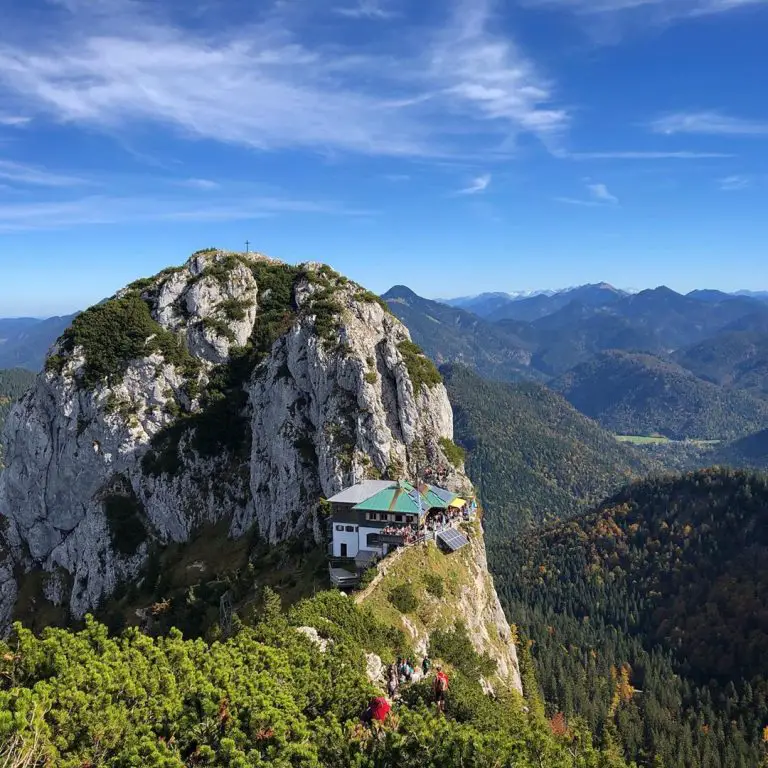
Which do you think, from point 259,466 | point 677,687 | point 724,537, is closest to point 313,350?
point 259,466

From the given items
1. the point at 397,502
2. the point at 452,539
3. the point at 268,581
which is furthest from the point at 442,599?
the point at 268,581

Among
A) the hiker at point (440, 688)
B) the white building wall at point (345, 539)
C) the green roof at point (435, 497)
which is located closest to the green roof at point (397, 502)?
the green roof at point (435, 497)

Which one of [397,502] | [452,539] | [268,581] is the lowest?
[268,581]

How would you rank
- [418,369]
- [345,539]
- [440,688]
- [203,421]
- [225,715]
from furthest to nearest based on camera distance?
[203,421] → [418,369] → [345,539] → [440,688] → [225,715]

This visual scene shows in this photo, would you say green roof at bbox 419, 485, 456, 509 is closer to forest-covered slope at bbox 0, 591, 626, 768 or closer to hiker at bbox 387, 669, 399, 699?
hiker at bbox 387, 669, 399, 699

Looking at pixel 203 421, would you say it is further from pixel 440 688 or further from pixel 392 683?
pixel 440 688

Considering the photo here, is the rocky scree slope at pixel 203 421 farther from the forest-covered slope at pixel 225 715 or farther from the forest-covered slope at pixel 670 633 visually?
the forest-covered slope at pixel 670 633

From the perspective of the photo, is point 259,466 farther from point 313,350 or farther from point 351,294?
point 351,294
